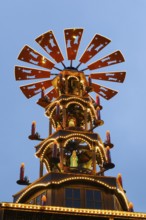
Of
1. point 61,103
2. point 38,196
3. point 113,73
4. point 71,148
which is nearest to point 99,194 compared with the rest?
point 38,196

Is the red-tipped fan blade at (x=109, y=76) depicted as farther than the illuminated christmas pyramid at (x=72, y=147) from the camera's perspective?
Yes

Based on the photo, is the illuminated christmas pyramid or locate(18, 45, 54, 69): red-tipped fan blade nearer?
the illuminated christmas pyramid

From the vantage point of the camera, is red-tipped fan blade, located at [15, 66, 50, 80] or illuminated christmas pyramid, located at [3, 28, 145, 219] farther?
red-tipped fan blade, located at [15, 66, 50, 80]

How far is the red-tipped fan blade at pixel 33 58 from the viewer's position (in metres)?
36.4

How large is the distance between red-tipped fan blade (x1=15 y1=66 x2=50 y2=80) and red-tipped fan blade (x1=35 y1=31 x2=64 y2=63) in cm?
179

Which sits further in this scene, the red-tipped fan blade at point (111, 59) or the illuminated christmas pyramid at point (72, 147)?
the red-tipped fan blade at point (111, 59)

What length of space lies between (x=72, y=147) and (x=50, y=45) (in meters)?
8.34

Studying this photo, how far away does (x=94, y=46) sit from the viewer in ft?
121

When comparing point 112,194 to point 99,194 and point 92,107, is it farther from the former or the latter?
point 92,107

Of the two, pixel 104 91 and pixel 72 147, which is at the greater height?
pixel 104 91

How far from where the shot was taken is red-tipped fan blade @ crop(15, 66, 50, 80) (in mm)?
37219

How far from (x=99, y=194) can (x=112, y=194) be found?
0.88 metres

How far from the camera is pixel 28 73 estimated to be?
3750 cm

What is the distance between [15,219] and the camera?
81.6 feet
